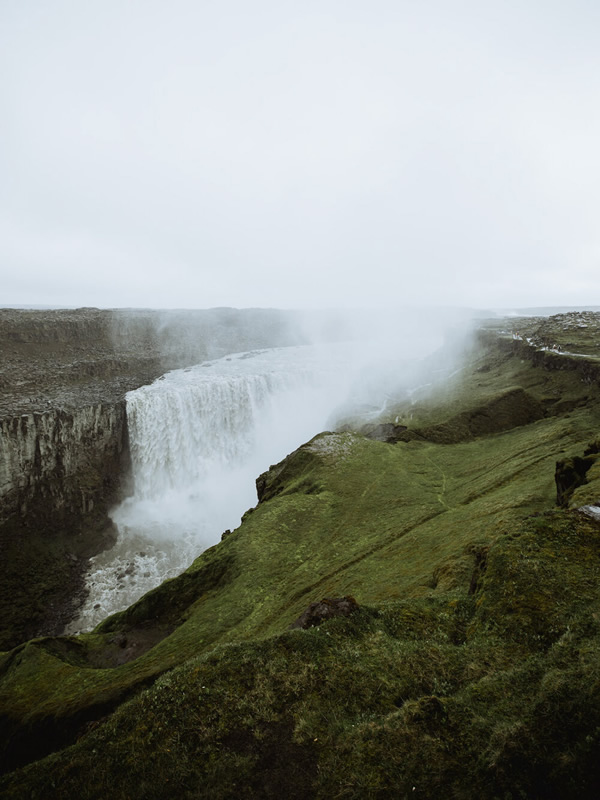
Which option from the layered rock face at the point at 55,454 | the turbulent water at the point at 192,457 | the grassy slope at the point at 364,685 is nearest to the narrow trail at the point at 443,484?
the grassy slope at the point at 364,685

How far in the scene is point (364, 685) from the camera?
8.77 m

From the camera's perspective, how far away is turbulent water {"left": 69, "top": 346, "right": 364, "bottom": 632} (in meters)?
39.7

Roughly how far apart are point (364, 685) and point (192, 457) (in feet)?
165

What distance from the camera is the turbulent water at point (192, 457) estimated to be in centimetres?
3972

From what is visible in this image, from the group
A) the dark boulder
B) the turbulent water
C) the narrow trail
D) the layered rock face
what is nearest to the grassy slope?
the dark boulder

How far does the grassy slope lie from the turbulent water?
63.7 ft

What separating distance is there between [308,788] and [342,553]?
59.3ft

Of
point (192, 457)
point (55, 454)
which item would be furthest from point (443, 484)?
point (55, 454)

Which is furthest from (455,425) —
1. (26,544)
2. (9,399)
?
(9,399)

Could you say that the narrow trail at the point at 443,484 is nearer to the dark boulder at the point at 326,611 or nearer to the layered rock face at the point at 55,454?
the dark boulder at the point at 326,611

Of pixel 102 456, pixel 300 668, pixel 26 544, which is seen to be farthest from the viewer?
pixel 102 456

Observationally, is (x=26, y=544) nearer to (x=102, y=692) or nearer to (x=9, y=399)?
(x=9, y=399)

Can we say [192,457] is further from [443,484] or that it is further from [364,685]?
[364,685]

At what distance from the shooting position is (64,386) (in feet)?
185
